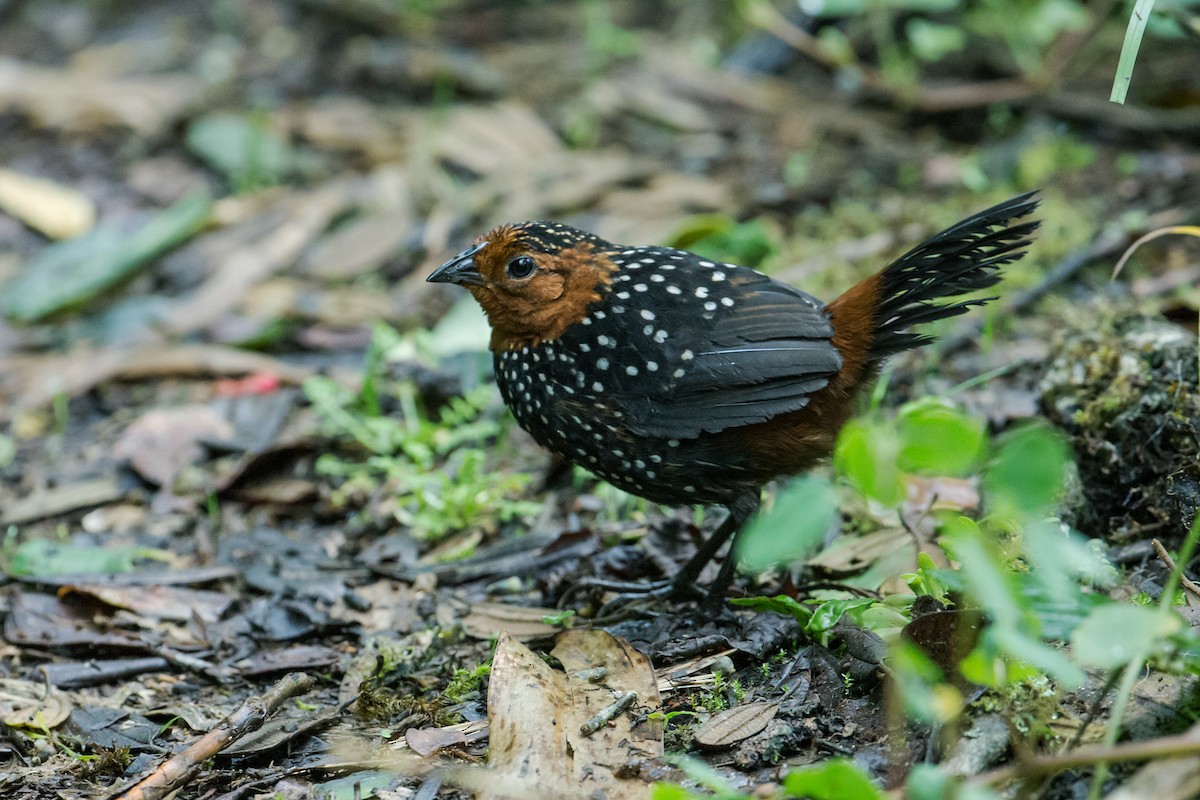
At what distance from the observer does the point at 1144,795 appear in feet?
6.43

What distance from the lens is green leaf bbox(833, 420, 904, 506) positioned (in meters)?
1.84

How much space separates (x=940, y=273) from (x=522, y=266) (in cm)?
123

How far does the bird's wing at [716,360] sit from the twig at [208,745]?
3.96 feet

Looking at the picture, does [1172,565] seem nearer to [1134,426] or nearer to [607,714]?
[1134,426]

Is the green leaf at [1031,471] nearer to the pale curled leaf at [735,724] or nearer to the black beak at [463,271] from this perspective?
the pale curled leaf at [735,724]

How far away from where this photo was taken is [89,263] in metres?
5.80

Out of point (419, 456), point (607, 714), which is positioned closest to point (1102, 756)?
point (607, 714)

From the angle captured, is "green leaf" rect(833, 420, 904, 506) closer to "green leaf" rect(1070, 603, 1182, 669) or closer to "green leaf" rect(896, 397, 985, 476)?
"green leaf" rect(896, 397, 985, 476)

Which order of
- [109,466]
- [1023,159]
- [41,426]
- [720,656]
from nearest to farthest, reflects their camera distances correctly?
1. [720,656]
2. [109,466]
3. [41,426]
4. [1023,159]

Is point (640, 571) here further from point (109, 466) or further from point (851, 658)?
point (109, 466)

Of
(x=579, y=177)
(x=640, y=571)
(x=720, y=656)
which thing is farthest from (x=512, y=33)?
(x=720, y=656)

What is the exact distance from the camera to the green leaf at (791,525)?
191 centimetres

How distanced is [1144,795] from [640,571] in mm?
2014

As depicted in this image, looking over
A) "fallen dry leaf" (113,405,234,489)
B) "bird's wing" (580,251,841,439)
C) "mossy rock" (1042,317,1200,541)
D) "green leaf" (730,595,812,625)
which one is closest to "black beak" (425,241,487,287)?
"bird's wing" (580,251,841,439)
